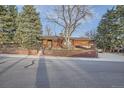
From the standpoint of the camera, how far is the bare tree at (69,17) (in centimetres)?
2075

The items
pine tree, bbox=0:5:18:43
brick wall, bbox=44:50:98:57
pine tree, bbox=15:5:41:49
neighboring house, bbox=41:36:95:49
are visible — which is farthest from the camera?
neighboring house, bbox=41:36:95:49

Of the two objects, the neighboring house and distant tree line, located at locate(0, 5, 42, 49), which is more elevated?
distant tree line, located at locate(0, 5, 42, 49)

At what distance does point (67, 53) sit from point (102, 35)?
28.6 feet

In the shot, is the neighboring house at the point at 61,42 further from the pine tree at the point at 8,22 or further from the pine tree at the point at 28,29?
the pine tree at the point at 8,22

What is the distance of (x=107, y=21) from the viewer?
84.7ft

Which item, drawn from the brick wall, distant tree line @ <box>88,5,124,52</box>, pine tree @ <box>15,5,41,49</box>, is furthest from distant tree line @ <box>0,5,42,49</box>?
distant tree line @ <box>88,5,124,52</box>

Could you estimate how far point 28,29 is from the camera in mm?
21766

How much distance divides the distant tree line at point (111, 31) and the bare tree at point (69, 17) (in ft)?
5.88

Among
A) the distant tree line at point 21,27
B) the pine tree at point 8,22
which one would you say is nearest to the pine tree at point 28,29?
the distant tree line at point 21,27

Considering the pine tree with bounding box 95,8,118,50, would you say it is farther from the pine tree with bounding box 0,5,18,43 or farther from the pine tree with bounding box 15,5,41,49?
the pine tree with bounding box 0,5,18,43

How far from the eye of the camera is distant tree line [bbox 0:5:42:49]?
71.1ft

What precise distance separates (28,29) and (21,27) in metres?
0.65
